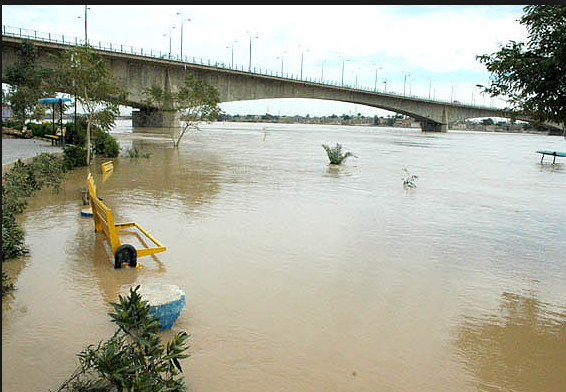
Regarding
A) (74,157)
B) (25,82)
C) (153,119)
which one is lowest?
(74,157)

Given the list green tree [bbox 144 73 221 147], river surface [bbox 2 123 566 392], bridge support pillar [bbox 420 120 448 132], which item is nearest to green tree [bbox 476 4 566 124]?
river surface [bbox 2 123 566 392]

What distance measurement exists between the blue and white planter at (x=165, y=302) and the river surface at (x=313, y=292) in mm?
239

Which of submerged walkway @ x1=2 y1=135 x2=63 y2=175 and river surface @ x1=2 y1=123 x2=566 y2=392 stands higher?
submerged walkway @ x1=2 y1=135 x2=63 y2=175

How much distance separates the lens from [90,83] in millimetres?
18109

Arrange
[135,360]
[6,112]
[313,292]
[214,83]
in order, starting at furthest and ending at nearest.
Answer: [214,83], [6,112], [313,292], [135,360]

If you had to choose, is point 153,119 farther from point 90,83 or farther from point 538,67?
point 538,67

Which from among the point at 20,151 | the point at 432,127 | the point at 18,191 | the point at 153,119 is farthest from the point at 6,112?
the point at 432,127

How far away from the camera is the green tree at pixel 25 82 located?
103ft

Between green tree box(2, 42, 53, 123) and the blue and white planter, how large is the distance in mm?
29654

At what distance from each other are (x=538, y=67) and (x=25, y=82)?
1340 inches

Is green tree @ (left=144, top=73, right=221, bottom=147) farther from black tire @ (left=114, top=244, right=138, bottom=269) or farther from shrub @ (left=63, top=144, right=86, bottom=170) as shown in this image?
black tire @ (left=114, top=244, right=138, bottom=269)

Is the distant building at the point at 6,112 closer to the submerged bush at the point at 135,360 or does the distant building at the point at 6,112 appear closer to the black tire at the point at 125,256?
the black tire at the point at 125,256

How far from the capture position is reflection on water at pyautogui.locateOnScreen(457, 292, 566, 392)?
432cm

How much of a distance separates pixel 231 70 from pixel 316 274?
160 ft
